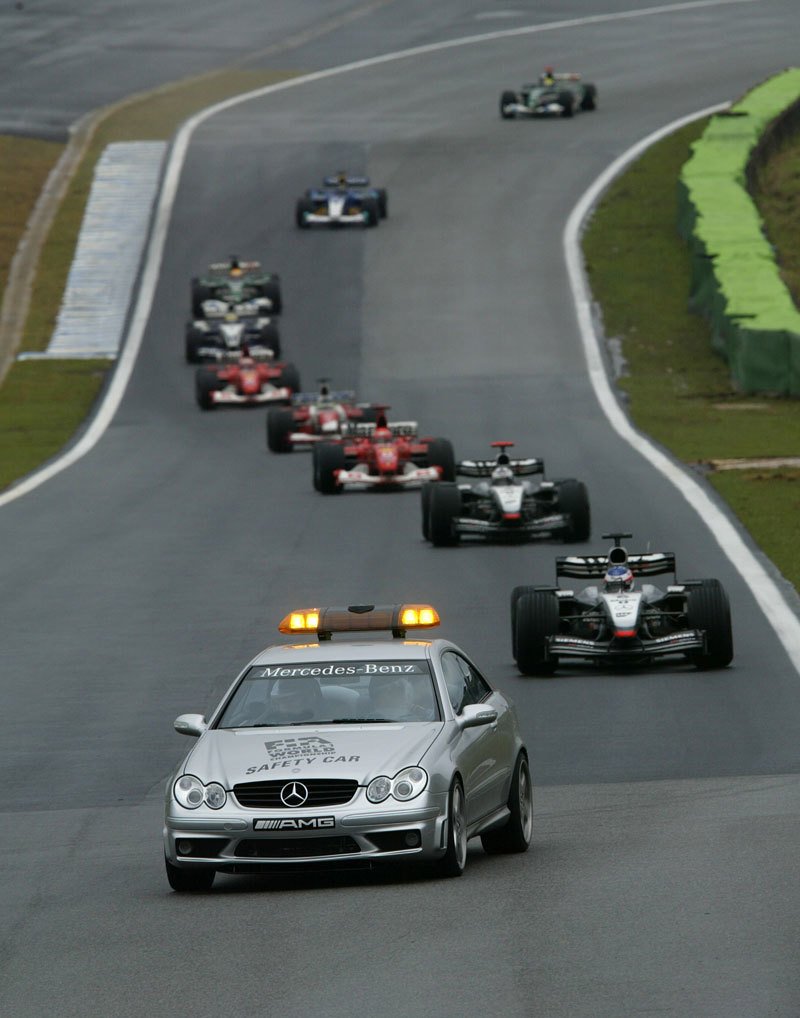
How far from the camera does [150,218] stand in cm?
6153

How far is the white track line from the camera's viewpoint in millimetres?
21453

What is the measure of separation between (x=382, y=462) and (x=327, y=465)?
2.69 feet

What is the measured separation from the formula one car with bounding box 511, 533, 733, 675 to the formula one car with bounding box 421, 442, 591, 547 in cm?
708

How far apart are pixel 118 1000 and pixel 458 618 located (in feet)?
42.5

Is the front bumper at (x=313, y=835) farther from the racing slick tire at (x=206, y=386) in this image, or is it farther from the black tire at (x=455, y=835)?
the racing slick tire at (x=206, y=386)

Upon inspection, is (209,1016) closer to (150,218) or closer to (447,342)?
(447,342)

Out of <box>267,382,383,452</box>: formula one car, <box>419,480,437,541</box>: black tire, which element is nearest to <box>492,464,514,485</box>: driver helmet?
<box>419,480,437,541</box>: black tire

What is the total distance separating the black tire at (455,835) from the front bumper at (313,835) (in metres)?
0.07

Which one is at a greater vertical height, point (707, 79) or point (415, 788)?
point (707, 79)

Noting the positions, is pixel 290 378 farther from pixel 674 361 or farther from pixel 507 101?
pixel 507 101

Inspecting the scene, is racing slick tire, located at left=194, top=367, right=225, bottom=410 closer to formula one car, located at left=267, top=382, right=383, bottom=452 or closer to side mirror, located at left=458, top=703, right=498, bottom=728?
formula one car, located at left=267, top=382, right=383, bottom=452

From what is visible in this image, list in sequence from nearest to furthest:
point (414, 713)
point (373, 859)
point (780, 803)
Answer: point (373, 859)
point (414, 713)
point (780, 803)

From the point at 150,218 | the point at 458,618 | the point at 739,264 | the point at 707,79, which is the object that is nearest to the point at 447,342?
the point at 739,264

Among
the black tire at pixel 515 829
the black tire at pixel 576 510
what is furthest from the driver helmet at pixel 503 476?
the black tire at pixel 515 829
